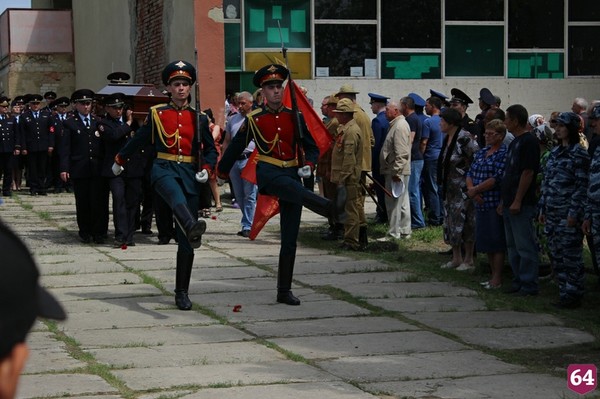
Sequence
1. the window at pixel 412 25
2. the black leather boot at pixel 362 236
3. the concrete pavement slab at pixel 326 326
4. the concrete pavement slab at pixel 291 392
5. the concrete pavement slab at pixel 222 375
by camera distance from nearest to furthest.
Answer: the concrete pavement slab at pixel 291 392, the concrete pavement slab at pixel 222 375, the concrete pavement slab at pixel 326 326, the black leather boot at pixel 362 236, the window at pixel 412 25

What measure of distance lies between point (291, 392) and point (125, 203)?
7.96 metres

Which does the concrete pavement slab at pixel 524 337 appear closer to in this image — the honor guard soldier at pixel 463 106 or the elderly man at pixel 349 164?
the elderly man at pixel 349 164

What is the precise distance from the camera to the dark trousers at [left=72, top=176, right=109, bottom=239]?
13906mm

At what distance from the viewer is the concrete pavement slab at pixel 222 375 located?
20.8 feet

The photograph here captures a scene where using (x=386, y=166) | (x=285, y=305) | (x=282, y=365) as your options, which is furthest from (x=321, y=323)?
(x=386, y=166)

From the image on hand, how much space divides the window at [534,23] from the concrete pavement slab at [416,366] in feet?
55.7

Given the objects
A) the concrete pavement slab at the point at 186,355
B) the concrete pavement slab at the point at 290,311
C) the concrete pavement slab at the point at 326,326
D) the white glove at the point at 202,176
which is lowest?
the concrete pavement slab at the point at 290,311

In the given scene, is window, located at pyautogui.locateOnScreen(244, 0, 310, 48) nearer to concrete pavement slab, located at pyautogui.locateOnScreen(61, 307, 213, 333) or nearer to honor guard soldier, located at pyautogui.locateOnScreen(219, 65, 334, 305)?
honor guard soldier, located at pyautogui.locateOnScreen(219, 65, 334, 305)

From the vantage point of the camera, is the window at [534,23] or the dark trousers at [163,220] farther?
the window at [534,23]

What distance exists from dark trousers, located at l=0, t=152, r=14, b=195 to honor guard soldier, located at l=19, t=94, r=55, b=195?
32cm

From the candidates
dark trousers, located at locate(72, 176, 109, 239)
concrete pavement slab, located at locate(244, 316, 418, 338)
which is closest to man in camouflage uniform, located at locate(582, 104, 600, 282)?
concrete pavement slab, located at locate(244, 316, 418, 338)

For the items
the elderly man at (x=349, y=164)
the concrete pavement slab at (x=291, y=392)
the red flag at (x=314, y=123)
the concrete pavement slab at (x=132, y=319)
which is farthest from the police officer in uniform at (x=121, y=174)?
the concrete pavement slab at (x=291, y=392)

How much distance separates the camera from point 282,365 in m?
6.81

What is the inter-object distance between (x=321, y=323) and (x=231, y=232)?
21.7 ft
